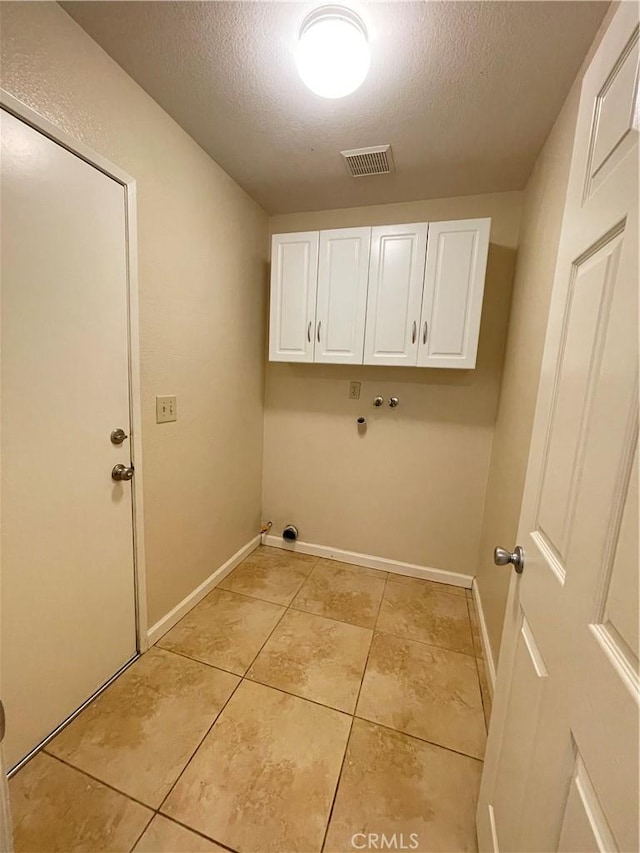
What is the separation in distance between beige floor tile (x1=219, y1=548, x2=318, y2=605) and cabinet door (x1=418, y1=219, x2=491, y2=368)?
1.68m

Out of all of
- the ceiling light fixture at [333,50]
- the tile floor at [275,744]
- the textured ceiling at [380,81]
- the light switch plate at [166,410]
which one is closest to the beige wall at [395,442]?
the textured ceiling at [380,81]

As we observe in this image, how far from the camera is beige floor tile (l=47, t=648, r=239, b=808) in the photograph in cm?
116

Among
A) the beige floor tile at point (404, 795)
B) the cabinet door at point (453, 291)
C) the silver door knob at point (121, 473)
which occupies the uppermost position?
the cabinet door at point (453, 291)

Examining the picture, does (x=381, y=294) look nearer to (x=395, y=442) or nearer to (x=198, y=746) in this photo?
(x=395, y=442)

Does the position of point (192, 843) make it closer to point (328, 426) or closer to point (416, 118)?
point (328, 426)

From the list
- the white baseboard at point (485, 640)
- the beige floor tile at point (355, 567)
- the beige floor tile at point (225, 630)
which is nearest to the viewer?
the white baseboard at point (485, 640)

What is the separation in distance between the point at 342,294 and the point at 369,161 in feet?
2.13

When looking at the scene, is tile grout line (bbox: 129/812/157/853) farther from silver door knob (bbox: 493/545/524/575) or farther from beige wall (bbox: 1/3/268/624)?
silver door knob (bbox: 493/545/524/575)

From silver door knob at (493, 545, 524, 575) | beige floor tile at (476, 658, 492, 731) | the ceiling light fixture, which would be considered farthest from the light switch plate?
beige floor tile at (476, 658, 492, 731)

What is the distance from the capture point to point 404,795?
3.70 feet

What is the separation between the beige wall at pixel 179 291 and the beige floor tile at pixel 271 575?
0.17 meters

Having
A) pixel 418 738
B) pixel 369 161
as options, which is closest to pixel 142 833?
pixel 418 738

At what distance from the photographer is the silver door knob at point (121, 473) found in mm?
1410

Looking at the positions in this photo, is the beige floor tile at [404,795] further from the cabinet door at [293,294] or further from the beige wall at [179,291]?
the cabinet door at [293,294]
